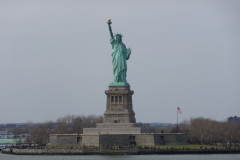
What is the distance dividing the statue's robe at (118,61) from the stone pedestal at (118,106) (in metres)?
1.44

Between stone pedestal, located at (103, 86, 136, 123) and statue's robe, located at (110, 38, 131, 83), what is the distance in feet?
4.73

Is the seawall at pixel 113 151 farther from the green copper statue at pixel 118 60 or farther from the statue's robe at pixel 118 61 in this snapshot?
the statue's robe at pixel 118 61

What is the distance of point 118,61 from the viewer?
93312 mm

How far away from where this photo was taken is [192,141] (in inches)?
3927

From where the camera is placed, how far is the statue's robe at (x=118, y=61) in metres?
93.2

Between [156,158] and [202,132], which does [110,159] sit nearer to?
[156,158]

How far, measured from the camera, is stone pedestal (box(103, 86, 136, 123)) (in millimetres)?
91625

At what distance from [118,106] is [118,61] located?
5166 millimetres

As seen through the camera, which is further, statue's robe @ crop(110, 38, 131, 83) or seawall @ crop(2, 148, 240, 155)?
statue's robe @ crop(110, 38, 131, 83)

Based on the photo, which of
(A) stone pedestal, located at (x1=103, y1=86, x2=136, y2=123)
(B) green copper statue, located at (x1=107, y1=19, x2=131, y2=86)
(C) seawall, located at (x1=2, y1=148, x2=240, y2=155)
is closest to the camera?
(C) seawall, located at (x1=2, y1=148, x2=240, y2=155)

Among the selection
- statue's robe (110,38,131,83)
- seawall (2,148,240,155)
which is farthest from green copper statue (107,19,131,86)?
seawall (2,148,240,155)

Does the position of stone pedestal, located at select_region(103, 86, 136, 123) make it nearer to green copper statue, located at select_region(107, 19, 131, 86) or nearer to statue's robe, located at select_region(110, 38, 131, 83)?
green copper statue, located at select_region(107, 19, 131, 86)

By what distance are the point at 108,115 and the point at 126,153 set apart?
1043 cm

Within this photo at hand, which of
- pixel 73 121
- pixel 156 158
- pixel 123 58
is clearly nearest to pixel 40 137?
pixel 73 121
